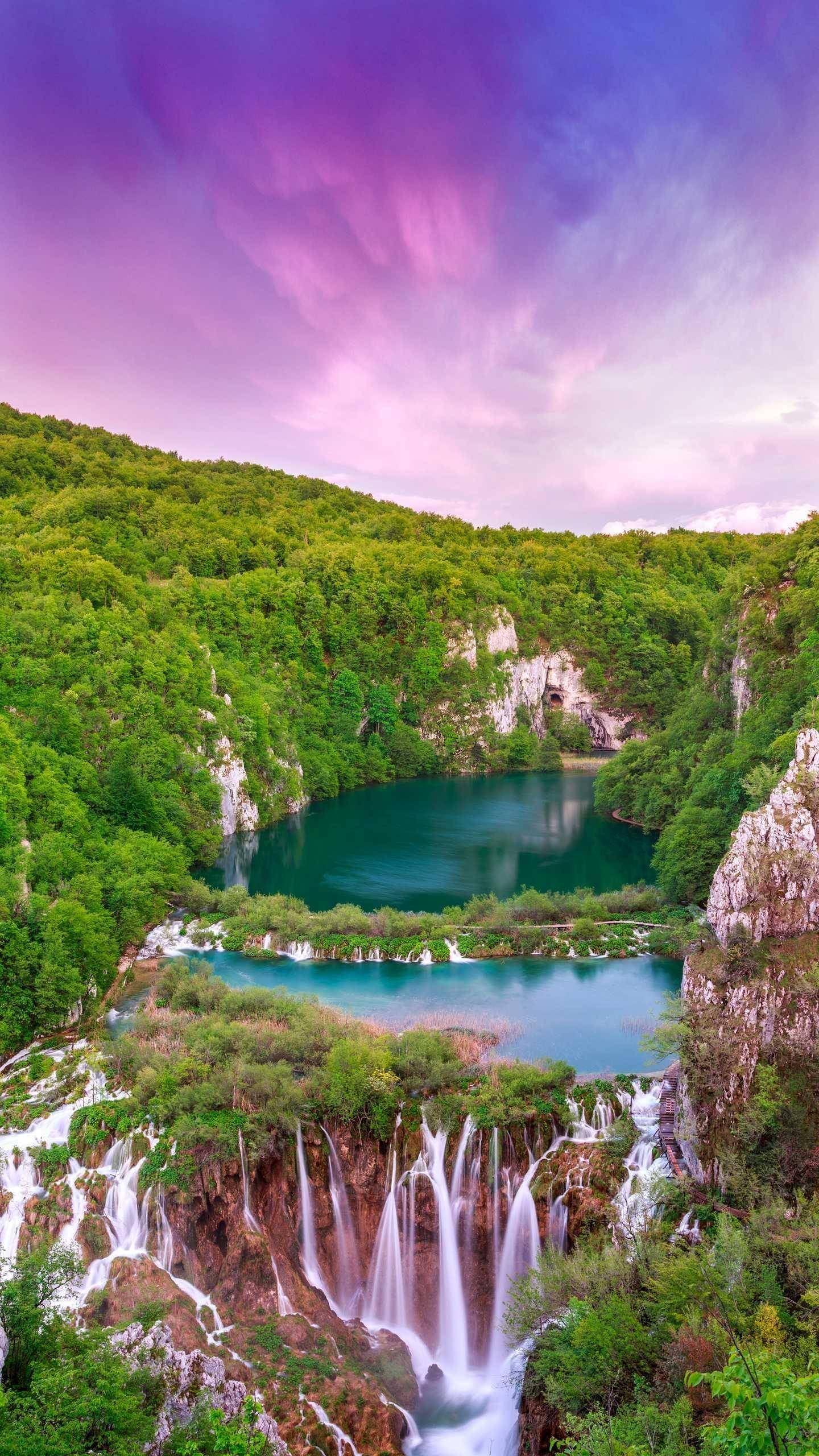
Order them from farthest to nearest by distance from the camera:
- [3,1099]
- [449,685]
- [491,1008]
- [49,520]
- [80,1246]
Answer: [449,685] → [49,520] → [491,1008] → [3,1099] → [80,1246]

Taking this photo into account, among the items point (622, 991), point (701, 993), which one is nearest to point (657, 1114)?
point (701, 993)

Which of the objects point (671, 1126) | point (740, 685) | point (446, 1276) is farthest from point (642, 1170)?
point (740, 685)

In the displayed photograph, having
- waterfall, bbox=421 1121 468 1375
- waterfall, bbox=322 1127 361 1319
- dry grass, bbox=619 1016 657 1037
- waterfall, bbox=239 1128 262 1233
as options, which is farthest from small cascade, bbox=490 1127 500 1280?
dry grass, bbox=619 1016 657 1037

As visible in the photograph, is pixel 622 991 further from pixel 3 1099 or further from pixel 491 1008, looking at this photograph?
pixel 3 1099

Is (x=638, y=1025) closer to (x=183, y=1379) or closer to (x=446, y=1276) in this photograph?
(x=446, y=1276)

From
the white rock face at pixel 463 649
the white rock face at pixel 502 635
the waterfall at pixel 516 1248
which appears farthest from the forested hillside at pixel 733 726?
the white rock face at pixel 502 635

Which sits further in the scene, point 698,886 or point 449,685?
point 449,685
